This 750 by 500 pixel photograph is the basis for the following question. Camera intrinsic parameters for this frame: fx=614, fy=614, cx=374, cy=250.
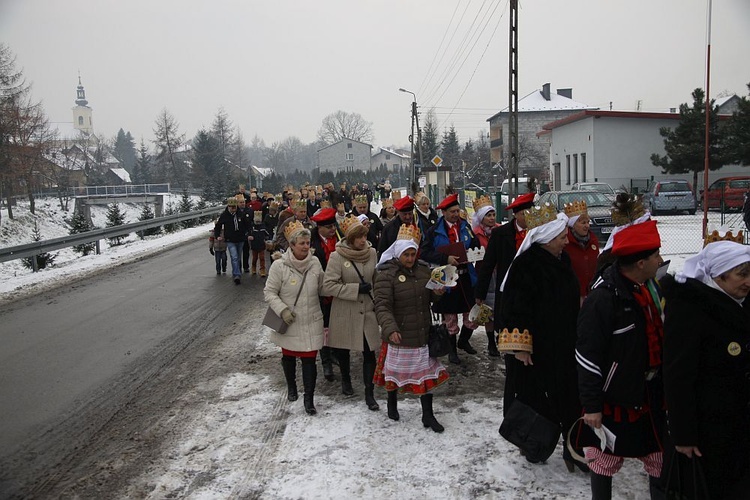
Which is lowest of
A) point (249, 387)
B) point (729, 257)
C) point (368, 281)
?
point (249, 387)

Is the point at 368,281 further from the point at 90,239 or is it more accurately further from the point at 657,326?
the point at 90,239

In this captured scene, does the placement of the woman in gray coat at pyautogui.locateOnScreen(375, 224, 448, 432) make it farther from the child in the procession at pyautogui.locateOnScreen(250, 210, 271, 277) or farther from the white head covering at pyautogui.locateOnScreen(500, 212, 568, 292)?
the child in the procession at pyautogui.locateOnScreen(250, 210, 271, 277)

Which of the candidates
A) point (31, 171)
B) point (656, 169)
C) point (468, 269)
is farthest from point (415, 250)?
point (31, 171)

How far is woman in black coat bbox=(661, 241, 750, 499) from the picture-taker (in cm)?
291

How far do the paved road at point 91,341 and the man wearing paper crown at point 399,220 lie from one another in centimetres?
317

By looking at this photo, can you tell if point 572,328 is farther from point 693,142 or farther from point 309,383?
point 693,142

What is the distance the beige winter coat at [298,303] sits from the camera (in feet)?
18.9

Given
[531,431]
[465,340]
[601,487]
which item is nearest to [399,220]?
[465,340]

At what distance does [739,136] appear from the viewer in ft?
99.9

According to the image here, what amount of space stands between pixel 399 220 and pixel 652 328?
4.87 m

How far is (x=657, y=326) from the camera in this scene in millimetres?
3393

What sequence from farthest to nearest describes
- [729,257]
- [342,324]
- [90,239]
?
[90,239] → [342,324] → [729,257]

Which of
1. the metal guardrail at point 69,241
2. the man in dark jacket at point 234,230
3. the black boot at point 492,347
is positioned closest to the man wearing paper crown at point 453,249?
the black boot at point 492,347

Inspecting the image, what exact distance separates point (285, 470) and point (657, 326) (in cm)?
286
